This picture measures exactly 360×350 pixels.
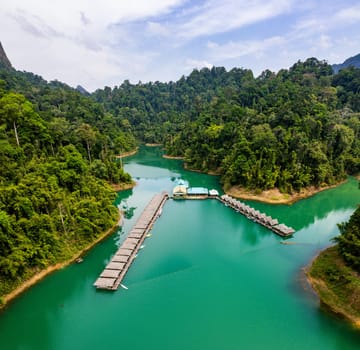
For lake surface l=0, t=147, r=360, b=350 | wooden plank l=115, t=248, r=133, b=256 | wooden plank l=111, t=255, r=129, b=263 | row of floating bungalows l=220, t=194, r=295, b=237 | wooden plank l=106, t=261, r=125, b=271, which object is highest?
row of floating bungalows l=220, t=194, r=295, b=237

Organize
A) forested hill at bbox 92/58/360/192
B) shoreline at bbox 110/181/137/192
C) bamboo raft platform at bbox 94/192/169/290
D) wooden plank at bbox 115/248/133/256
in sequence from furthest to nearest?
shoreline at bbox 110/181/137/192 → forested hill at bbox 92/58/360/192 → wooden plank at bbox 115/248/133/256 → bamboo raft platform at bbox 94/192/169/290

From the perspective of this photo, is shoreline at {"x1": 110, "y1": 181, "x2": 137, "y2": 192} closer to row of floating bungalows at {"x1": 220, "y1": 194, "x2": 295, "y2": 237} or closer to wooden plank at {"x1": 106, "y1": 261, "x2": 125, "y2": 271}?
row of floating bungalows at {"x1": 220, "y1": 194, "x2": 295, "y2": 237}

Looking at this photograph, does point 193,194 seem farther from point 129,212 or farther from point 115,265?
point 115,265

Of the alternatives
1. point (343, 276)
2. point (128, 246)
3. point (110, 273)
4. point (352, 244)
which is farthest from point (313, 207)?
point (110, 273)

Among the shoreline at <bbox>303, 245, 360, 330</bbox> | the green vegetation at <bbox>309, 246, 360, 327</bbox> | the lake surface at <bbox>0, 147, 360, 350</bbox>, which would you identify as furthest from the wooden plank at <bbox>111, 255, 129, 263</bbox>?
the green vegetation at <bbox>309, 246, 360, 327</bbox>

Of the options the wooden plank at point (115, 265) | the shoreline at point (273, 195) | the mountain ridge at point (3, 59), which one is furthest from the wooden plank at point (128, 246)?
the mountain ridge at point (3, 59)

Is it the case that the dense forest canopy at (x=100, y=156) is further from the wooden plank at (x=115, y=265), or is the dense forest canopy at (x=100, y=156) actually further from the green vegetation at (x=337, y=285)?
the green vegetation at (x=337, y=285)

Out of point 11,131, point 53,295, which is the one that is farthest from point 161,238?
point 11,131
